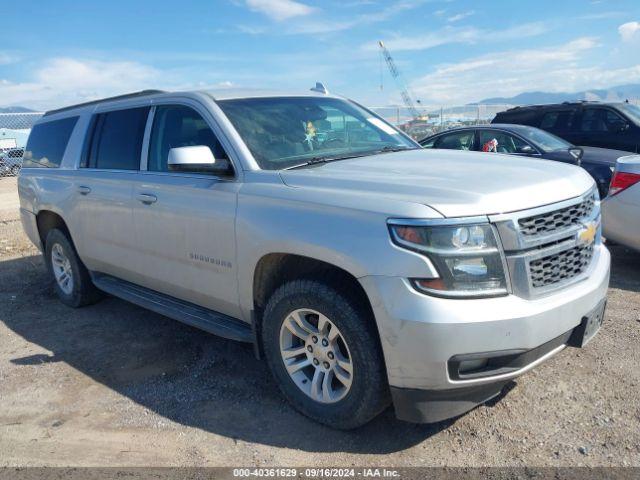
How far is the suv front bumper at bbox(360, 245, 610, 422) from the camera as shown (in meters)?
2.56

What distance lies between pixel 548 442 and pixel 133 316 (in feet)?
12.9

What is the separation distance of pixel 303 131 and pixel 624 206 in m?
3.49

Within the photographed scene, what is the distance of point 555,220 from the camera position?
9.43 ft

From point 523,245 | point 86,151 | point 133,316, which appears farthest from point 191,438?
point 86,151

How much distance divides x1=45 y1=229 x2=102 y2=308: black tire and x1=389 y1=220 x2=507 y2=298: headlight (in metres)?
3.94

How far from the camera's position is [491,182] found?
9.52 feet

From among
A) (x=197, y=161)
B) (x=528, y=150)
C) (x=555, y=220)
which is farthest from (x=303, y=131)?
(x=528, y=150)

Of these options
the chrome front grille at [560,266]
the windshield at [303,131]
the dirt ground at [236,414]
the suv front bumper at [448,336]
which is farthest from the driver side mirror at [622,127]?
the suv front bumper at [448,336]

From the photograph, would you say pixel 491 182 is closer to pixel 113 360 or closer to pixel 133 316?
pixel 113 360

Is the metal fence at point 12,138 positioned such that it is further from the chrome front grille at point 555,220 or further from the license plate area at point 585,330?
the license plate area at point 585,330

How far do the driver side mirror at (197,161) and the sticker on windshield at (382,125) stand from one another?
1.52m

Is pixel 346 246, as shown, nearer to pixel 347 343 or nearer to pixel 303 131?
pixel 347 343

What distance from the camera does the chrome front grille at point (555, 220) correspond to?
2727 mm

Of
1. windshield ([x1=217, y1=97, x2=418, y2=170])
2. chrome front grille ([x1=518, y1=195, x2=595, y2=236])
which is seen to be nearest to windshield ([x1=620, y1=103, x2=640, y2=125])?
windshield ([x1=217, y1=97, x2=418, y2=170])
